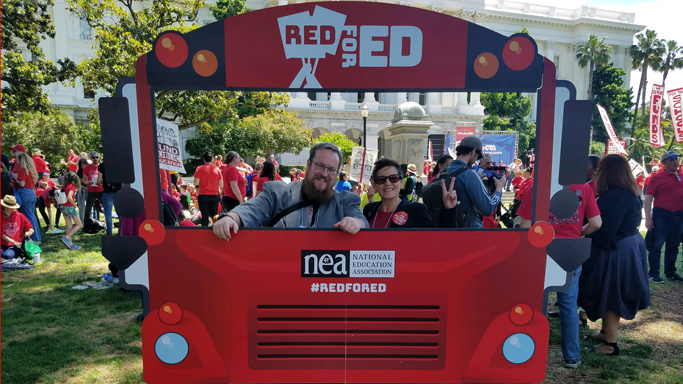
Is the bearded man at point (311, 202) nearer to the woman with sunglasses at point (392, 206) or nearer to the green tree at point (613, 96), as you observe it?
the woman with sunglasses at point (392, 206)

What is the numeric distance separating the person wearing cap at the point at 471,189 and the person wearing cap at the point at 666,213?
4494mm

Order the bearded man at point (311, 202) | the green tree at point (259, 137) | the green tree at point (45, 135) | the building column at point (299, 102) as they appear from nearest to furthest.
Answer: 1. the bearded man at point (311, 202)
2. the green tree at point (45, 135)
3. the green tree at point (259, 137)
4. the building column at point (299, 102)

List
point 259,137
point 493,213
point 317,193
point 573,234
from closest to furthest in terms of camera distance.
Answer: point 317,193
point 573,234
point 493,213
point 259,137

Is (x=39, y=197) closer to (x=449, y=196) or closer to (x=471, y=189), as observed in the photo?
(x=449, y=196)

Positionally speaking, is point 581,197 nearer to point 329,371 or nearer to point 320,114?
point 329,371

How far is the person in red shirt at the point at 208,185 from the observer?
8.78 m

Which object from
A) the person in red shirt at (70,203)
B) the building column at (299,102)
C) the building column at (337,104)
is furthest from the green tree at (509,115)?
the person in red shirt at (70,203)

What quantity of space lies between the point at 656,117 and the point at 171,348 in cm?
1455

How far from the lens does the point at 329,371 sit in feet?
8.11

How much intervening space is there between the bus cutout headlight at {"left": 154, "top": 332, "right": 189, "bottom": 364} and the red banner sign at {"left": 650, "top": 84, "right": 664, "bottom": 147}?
42.8ft

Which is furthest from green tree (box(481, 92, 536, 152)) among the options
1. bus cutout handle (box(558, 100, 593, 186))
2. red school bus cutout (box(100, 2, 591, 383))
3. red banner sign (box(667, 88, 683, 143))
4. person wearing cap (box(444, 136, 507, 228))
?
red school bus cutout (box(100, 2, 591, 383))

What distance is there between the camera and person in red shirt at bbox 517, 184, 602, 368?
3.95 metres

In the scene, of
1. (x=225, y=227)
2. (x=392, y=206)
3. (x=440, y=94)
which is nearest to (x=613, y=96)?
(x=440, y=94)

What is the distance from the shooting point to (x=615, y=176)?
416cm
